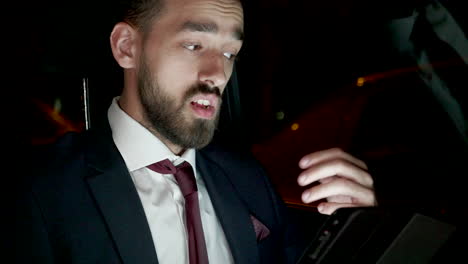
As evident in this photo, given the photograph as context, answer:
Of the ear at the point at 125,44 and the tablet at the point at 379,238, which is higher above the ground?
Answer: the ear at the point at 125,44

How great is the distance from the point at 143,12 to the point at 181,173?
59cm

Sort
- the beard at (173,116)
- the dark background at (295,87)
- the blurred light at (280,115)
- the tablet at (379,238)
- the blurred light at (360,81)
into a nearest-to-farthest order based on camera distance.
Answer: the tablet at (379,238) → the beard at (173,116) → the dark background at (295,87) → the blurred light at (360,81) → the blurred light at (280,115)

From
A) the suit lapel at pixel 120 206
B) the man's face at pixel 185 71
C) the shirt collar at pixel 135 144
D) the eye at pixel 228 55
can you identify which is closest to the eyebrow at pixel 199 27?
the man's face at pixel 185 71

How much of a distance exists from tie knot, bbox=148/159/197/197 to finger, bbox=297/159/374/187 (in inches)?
15.0

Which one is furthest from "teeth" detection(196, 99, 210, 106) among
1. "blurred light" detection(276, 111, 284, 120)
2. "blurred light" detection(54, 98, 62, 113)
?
"blurred light" detection(276, 111, 284, 120)

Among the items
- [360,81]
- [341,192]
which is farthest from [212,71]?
[360,81]

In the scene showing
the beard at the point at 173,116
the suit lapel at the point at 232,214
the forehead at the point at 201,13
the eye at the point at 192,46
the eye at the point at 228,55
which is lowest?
the suit lapel at the point at 232,214

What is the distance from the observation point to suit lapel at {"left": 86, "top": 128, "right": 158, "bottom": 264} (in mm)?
1074

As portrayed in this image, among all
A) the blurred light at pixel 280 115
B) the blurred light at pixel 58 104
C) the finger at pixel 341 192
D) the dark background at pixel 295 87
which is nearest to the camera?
the finger at pixel 341 192

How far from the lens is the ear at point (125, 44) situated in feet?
4.47

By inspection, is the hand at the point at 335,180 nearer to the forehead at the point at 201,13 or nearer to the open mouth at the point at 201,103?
the open mouth at the point at 201,103

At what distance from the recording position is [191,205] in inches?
47.6

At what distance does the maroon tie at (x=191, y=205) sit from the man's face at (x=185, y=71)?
0.10 m

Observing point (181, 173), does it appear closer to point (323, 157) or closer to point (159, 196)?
point (159, 196)
